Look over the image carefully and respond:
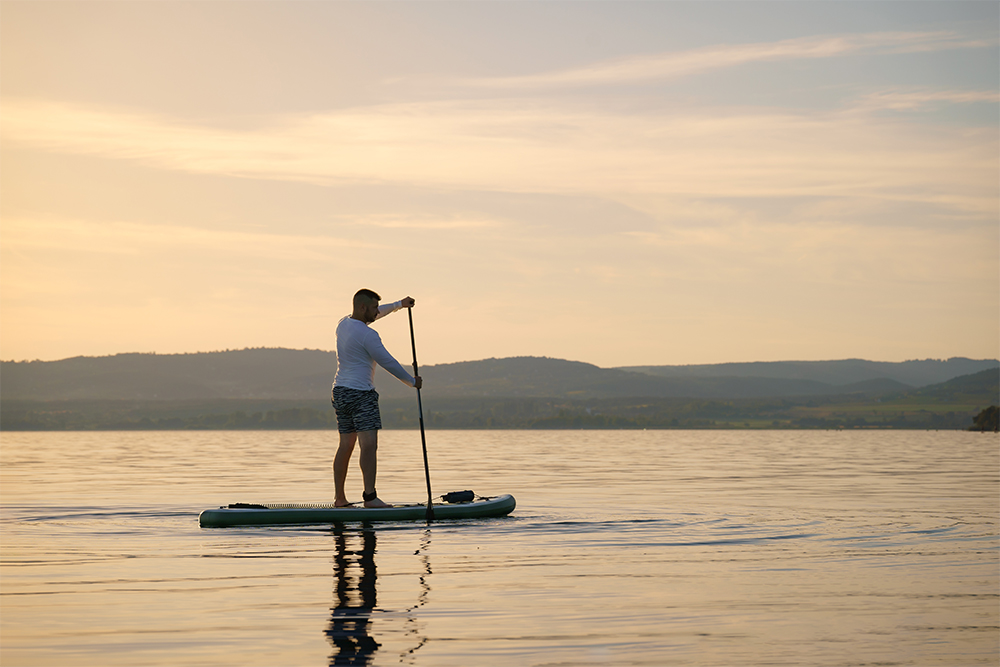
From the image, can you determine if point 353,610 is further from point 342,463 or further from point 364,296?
point 364,296

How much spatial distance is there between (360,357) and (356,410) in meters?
0.75

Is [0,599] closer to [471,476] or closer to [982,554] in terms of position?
[982,554]

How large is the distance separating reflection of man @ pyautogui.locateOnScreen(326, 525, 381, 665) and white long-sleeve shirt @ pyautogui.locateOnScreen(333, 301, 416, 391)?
3421mm

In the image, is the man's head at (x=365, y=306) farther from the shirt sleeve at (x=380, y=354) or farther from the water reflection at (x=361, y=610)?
the water reflection at (x=361, y=610)

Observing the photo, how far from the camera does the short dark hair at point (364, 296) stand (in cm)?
1529

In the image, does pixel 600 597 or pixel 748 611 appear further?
pixel 600 597

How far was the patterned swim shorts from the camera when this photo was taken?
14656mm

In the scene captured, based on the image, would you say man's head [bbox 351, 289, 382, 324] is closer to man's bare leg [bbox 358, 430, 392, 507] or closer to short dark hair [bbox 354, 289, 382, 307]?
short dark hair [bbox 354, 289, 382, 307]

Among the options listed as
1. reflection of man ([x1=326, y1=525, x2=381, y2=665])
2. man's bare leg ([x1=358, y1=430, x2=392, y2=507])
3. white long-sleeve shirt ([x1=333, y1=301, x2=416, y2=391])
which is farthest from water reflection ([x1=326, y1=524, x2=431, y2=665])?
white long-sleeve shirt ([x1=333, y1=301, x2=416, y2=391])

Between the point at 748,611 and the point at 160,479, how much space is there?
20.9 metres

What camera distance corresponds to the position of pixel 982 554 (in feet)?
37.8

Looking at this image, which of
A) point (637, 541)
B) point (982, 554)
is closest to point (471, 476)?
point (637, 541)

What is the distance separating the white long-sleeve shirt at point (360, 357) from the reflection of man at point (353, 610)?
3.42m

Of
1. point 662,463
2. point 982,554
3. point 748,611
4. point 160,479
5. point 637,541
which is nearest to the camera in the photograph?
point 748,611
